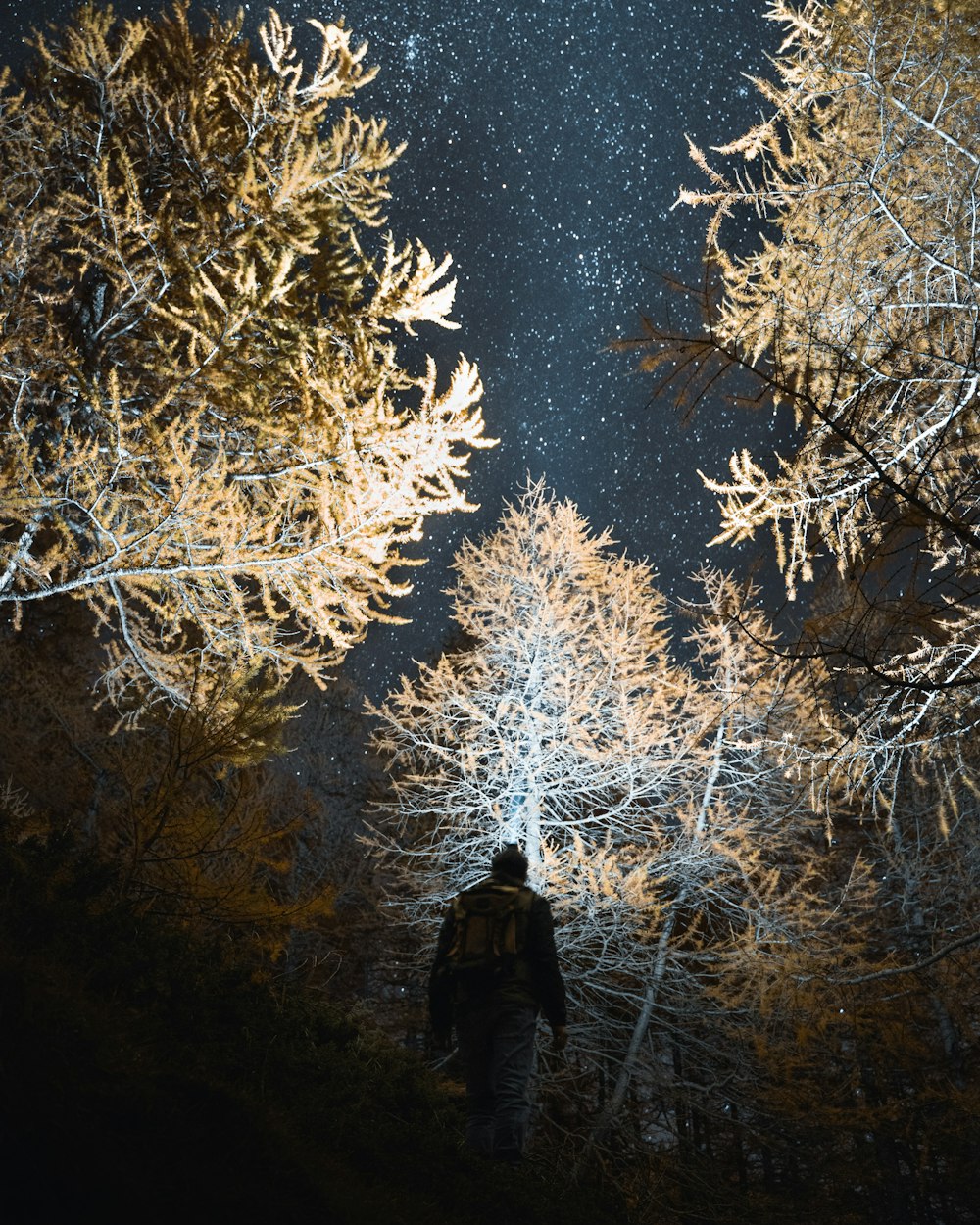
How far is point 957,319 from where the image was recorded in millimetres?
4551

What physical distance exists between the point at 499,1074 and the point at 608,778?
5.43 m

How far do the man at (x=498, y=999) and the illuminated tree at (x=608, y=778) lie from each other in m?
3.84

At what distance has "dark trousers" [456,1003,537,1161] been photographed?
3.60 meters

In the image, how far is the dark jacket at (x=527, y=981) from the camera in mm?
3760

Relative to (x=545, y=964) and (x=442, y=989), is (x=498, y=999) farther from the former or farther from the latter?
(x=442, y=989)

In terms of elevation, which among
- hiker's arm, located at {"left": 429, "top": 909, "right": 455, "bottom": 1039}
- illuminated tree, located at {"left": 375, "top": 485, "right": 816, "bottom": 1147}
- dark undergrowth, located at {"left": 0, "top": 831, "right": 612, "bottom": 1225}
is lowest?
dark undergrowth, located at {"left": 0, "top": 831, "right": 612, "bottom": 1225}

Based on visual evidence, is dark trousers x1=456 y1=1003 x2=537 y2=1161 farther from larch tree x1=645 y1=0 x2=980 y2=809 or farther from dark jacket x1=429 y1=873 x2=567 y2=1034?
larch tree x1=645 y1=0 x2=980 y2=809

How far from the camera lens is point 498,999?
3.74 m

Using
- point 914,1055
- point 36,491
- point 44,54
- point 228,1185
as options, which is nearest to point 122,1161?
point 228,1185

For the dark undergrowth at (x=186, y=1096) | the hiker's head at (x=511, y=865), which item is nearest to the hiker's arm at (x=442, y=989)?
the hiker's head at (x=511, y=865)

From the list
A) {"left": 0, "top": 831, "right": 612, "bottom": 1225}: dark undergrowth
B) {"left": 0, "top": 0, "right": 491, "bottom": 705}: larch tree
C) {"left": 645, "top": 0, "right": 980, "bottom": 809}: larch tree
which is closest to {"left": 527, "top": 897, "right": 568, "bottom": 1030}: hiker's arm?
{"left": 0, "top": 831, "right": 612, "bottom": 1225}: dark undergrowth

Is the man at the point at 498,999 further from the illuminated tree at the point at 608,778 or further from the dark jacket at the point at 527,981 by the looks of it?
the illuminated tree at the point at 608,778

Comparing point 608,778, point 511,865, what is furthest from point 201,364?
point 608,778

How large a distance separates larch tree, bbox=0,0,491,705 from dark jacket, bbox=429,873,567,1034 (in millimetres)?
3132
